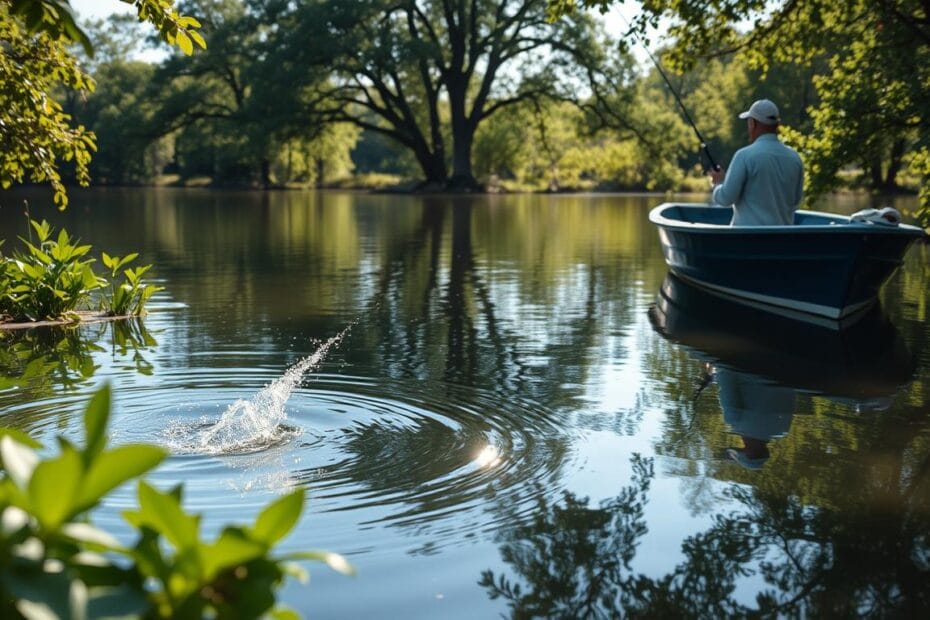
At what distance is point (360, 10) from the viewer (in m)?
47.1

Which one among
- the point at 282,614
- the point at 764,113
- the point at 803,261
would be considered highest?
the point at 764,113

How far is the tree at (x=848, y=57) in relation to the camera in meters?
13.9

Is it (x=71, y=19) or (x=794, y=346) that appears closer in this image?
(x=71, y=19)

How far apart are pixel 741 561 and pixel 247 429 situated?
3.13 meters

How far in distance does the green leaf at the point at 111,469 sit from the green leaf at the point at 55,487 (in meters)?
0.01

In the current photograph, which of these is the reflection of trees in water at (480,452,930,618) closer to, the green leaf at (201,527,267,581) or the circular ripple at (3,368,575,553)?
the circular ripple at (3,368,575,553)

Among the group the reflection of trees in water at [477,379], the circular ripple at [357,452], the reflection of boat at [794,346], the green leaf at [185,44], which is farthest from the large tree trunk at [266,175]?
the green leaf at [185,44]

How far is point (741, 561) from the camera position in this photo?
3.95 m

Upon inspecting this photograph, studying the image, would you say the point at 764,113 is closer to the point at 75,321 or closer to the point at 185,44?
the point at 75,321

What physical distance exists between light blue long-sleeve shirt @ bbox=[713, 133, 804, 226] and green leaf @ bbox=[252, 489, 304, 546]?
34.8ft

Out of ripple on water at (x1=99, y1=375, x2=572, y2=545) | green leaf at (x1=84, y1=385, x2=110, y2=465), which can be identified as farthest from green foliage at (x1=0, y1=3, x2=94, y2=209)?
green leaf at (x1=84, y1=385, x2=110, y2=465)

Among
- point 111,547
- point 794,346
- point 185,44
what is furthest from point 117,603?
point 794,346

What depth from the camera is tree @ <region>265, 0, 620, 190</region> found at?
46.7 m

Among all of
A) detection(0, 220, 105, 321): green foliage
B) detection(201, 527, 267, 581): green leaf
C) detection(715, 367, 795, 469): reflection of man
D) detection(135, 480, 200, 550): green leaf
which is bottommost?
detection(715, 367, 795, 469): reflection of man
